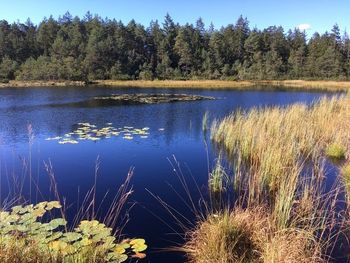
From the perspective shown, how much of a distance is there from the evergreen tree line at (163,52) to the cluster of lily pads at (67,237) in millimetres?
66409

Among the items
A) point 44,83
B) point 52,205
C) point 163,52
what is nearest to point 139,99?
point 52,205

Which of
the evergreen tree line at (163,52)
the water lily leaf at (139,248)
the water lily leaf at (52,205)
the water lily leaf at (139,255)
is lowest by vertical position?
the water lily leaf at (139,255)

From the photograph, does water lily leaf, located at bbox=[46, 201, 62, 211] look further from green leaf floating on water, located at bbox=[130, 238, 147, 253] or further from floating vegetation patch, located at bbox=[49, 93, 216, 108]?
floating vegetation patch, located at bbox=[49, 93, 216, 108]

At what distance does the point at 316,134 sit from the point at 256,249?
8850mm

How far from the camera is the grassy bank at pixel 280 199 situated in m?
5.25

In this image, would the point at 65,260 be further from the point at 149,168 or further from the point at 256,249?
the point at 149,168

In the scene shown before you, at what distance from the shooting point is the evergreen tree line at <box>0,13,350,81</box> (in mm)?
74312

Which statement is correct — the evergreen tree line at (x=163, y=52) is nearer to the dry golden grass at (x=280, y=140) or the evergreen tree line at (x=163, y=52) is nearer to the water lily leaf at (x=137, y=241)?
the dry golden grass at (x=280, y=140)

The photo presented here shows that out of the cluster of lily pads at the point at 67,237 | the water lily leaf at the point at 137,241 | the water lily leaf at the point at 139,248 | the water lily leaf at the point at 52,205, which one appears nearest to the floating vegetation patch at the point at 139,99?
the water lily leaf at the point at 52,205

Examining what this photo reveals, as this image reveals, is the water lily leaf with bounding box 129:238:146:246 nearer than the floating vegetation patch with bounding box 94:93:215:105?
Yes

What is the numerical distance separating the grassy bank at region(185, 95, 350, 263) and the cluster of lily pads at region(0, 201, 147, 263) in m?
1.05

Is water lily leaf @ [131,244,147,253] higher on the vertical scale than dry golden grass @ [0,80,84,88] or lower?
lower

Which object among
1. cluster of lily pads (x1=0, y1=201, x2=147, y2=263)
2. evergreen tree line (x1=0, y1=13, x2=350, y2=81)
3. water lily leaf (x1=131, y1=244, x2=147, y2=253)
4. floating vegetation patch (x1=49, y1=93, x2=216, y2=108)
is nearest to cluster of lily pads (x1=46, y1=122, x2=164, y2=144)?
cluster of lily pads (x1=0, y1=201, x2=147, y2=263)

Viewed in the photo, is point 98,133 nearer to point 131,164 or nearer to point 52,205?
point 131,164
